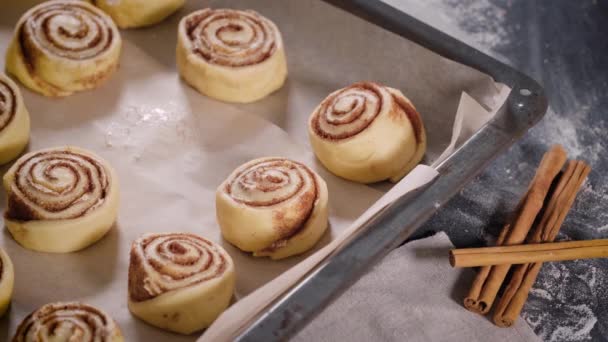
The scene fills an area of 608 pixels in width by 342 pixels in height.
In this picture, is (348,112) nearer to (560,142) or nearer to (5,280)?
(560,142)

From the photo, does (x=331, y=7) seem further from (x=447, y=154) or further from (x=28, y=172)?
(x=28, y=172)

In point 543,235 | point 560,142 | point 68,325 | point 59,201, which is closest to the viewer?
point 68,325

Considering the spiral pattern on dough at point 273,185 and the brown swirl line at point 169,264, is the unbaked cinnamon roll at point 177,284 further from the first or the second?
the spiral pattern on dough at point 273,185

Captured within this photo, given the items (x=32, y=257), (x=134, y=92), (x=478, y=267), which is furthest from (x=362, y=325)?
(x=134, y=92)

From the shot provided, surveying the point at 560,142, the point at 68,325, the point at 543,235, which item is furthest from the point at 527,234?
the point at 68,325

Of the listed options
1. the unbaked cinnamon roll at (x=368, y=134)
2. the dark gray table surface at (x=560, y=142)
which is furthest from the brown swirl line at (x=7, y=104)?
the dark gray table surface at (x=560, y=142)

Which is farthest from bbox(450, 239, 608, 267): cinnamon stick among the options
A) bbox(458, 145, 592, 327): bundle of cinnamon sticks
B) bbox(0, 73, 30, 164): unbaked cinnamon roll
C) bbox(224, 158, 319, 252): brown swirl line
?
bbox(0, 73, 30, 164): unbaked cinnamon roll

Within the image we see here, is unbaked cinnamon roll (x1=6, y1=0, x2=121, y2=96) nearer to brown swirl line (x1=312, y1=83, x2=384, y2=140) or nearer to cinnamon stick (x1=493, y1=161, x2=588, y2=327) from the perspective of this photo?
brown swirl line (x1=312, y1=83, x2=384, y2=140)
